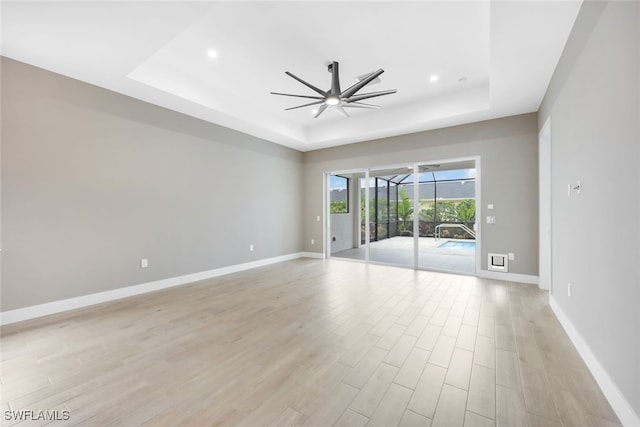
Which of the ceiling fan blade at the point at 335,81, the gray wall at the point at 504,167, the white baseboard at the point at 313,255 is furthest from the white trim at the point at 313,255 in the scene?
the ceiling fan blade at the point at 335,81

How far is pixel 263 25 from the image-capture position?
2.83m

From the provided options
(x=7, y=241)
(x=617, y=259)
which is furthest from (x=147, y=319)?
(x=617, y=259)

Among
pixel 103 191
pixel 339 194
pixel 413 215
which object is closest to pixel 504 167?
pixel 413 215

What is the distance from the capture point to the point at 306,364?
6.82 ft

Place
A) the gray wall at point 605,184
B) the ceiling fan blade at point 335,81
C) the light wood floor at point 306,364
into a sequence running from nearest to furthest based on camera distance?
the gray wall at point 605,184, the light wood floor at point 306,364, the ceiling fan blade at point 335,81

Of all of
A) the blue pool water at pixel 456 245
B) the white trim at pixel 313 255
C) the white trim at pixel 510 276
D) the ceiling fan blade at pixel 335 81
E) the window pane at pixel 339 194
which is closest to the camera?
the ceiling fan blade at pixel 335 81

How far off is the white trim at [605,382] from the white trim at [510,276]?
2038 mm

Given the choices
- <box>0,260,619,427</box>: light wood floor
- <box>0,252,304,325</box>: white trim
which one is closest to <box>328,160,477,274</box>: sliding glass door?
<box>0,260,619,427</box>: light wood floor

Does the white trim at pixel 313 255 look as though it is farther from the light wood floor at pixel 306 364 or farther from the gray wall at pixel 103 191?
the light wood floor at pixel 306 364

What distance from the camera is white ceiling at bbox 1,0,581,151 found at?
237 centimetres

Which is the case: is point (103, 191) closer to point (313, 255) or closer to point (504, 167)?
point (313, 255)

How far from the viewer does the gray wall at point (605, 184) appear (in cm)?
140

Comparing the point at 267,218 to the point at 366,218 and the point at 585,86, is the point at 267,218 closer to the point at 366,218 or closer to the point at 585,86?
the point at 366,218

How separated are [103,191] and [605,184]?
206 inches
